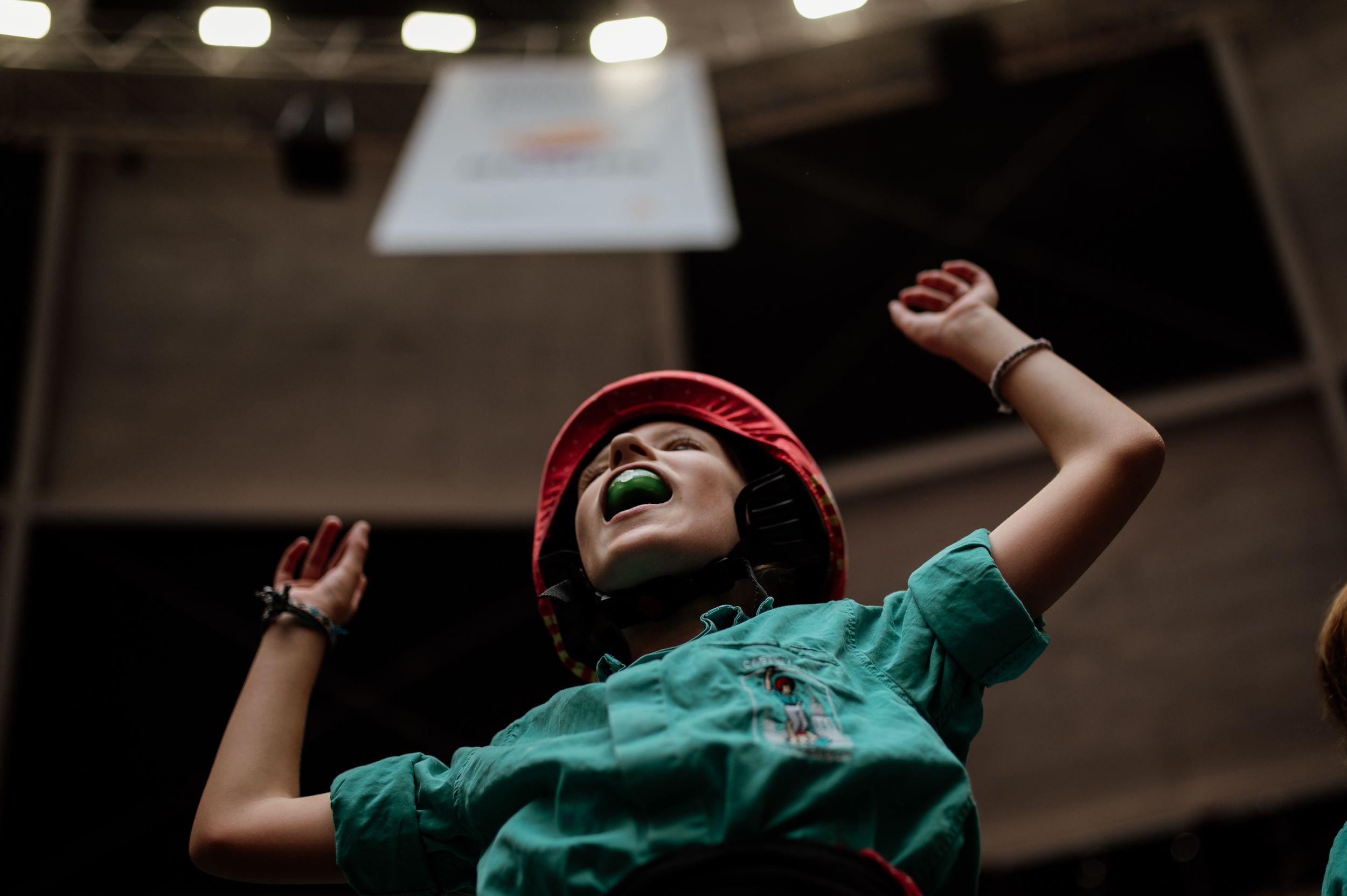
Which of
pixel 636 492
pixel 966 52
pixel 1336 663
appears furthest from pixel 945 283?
pixel 966 52

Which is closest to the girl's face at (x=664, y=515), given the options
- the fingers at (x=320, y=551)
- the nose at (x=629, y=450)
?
the nose at (x=629, y=450)

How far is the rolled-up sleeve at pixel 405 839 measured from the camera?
1518 millimetres

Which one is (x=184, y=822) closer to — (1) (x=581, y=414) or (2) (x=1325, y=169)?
(1) (x=581, y=414)

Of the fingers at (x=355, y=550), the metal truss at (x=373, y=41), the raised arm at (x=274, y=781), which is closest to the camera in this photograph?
the raised arm at (x=274, y=781)

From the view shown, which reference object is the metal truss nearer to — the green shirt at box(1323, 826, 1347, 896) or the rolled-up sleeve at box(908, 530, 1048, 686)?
the rolled-up sleeve at box(908, 530, 1048, 686)

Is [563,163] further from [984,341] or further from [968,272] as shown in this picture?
[984,341]

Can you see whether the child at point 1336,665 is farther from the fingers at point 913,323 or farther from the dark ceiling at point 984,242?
the dark ceiling at point 984,242

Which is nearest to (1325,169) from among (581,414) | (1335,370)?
(1335,370)

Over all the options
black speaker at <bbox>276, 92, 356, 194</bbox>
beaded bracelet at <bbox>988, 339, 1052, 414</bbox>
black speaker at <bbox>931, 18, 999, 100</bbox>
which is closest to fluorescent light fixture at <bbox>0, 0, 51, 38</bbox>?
black speaker at <bbox>276, 92, 356, 194</bbox>

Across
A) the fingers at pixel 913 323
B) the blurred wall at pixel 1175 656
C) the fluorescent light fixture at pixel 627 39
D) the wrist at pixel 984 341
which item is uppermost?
the fluorescent light fixture at pixel 627 39

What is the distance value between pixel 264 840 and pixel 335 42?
19.0 feet

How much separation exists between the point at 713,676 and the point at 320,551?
0.92 m

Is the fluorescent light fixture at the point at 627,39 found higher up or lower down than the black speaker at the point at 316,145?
higher up

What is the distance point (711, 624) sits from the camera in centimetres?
159
